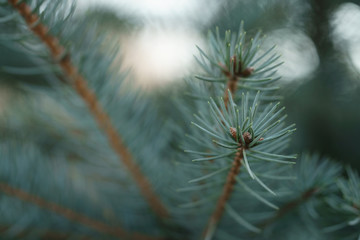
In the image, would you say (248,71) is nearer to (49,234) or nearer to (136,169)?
(136,169)

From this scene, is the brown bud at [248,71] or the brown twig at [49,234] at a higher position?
the brown bud at [248,71]

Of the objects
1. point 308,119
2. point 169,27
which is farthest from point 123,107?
point 308,119

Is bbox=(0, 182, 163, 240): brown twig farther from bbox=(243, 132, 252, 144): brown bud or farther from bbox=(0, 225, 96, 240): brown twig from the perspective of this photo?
bbox=(243, 132, 252, 144): brown bud

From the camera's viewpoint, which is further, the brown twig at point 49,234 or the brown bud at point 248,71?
the brown twig at point 49,234

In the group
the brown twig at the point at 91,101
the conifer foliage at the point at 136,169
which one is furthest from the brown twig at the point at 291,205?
the brown twig at the point at 91,101

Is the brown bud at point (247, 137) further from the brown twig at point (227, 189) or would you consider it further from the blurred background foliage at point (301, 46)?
the blurred background foliage at point (301, 46)
